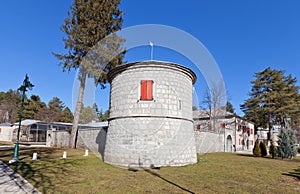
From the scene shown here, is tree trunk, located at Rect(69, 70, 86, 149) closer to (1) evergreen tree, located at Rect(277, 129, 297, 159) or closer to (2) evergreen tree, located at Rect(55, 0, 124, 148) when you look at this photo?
(2) evergreen tree, located at Rect(55, 0, 124, 148)

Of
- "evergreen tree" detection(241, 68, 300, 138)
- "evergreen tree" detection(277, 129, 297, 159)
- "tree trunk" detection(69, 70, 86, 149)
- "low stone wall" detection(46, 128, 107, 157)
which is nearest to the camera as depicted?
"evergreen tree" detection(277, 129, 297, 159)

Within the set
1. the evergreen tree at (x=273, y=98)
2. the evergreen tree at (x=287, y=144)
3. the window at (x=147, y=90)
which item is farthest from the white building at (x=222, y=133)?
the window at (x=147, y=90)

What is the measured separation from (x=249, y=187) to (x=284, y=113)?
30.2 metres

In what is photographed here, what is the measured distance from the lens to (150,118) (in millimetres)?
9961

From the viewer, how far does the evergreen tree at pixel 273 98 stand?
30359 millimetres

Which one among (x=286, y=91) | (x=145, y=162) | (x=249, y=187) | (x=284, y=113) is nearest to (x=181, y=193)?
(x=249, y=187)

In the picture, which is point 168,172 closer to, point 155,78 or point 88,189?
point 88,189

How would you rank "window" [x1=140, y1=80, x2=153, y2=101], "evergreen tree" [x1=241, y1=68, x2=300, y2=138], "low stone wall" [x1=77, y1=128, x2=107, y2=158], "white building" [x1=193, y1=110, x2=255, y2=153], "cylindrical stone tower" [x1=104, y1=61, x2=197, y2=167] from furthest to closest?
"evergreen tree" [x1=241, y1=68, x2=300, y2=138]
"white building" [x1=193, y1=110, x2=255, y2=153]
"low stone wall" [x1=77, y1=128, x2=107, y2=158]
"window" [x1=140, y1=80, x2=153, y2=101]
"cylindrical stone tower" [x1=104, y1=61, x2=197, y2=167]

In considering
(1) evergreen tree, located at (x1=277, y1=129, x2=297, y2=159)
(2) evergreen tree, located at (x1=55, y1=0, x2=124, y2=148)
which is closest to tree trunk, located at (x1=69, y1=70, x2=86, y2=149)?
(2) evergreen tree, located at (x1=55, y1=0, x2=124, y2=148)

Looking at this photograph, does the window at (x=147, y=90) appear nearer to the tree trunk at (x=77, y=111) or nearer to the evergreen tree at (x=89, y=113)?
the evergreen tree at (x=89, y=113)

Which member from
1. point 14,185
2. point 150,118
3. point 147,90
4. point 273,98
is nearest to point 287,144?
point 150,118

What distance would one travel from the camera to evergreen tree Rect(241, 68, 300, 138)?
30359 mm

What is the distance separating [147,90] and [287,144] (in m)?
14.1

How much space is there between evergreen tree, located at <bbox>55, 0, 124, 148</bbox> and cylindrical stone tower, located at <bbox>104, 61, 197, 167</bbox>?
28.5ft
